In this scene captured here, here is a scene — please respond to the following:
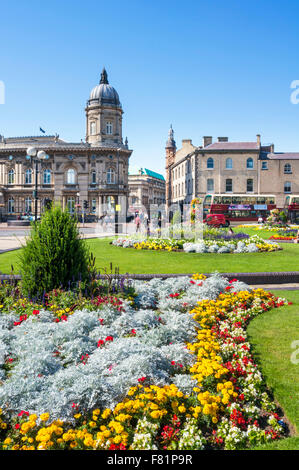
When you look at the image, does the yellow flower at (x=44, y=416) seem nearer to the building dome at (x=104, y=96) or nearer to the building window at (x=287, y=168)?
the building window at (x=287, y=168)

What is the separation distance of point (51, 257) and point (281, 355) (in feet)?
15.5

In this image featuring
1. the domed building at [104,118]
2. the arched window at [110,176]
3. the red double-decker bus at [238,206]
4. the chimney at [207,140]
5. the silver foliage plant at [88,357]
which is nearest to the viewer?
the silver foliage plant at [88,357]

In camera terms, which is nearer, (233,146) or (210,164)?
A: (210,164)

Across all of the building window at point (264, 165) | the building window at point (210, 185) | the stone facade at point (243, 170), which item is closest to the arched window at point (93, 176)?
the stone facade at point (243, 170)

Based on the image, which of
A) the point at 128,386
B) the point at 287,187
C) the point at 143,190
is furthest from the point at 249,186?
the point at 143,190

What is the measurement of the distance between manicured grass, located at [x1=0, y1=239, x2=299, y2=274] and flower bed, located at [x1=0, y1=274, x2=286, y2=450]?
5.73 meters

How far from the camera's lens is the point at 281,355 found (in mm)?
5711

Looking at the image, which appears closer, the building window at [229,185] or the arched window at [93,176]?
the building window at [229,185]

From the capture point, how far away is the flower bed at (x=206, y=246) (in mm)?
16672

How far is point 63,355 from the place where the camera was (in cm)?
524

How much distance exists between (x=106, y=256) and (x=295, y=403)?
1172 cm

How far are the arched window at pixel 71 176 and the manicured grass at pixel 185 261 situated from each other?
52.1m

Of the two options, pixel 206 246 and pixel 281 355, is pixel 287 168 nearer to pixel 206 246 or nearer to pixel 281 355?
pixel 206 246

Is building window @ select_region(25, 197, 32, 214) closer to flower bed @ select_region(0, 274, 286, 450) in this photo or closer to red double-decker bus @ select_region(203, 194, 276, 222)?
red double-decker bus @ select_region(203, 194, 276, 222)
